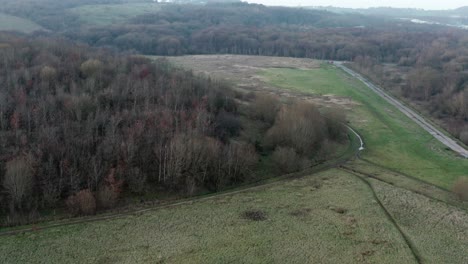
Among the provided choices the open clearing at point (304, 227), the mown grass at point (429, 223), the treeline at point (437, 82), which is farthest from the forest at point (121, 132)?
the mown grass at point (429, 223)

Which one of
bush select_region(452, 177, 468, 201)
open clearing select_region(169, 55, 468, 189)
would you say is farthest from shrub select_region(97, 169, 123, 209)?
bush select_region(452, 177, 468, 201)

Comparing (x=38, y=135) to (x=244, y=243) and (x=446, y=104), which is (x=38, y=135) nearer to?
(x=244, y=243)

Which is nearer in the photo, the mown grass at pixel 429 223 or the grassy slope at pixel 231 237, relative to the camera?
the grassy slope at pixel 231 237

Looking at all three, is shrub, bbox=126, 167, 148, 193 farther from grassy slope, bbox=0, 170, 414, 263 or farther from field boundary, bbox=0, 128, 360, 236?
grassy slope, bbox=0, 170, 414, 263

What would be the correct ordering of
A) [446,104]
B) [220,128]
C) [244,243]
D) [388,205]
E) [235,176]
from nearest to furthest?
1. [244,243]
2. [388,205]
3. [235,176]
4. [220,128]
5. [446,104]

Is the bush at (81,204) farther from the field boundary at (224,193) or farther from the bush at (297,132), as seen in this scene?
the bush at (297,132)

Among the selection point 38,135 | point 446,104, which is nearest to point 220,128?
point 38,135
